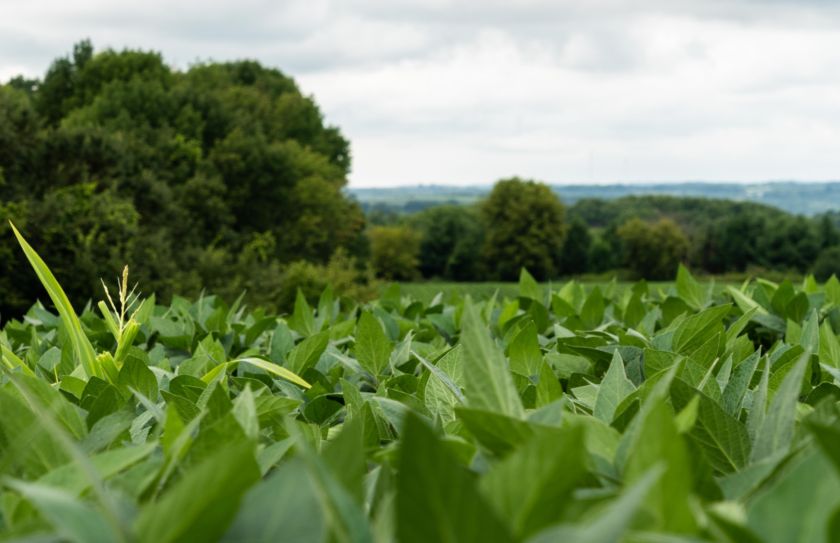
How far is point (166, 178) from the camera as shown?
34219mm

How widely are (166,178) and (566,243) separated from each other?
202 feet

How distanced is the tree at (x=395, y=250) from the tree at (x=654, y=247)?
2516cm

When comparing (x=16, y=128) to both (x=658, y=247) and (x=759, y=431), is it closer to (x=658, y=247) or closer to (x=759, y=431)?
(x=759, y=431)

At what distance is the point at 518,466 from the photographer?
688 millimetres

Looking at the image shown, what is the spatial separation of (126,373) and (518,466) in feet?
3.53

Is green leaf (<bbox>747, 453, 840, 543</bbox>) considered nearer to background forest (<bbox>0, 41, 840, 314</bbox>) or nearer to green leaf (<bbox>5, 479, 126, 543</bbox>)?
green leaf (<bbox>5, 479, 126, 543</bbox>)

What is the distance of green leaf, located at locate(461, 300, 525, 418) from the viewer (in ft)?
3.05

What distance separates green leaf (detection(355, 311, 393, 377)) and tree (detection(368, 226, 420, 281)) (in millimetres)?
80463

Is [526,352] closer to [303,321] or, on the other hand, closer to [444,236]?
[303,321]

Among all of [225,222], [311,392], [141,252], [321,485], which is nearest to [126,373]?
[311,392]

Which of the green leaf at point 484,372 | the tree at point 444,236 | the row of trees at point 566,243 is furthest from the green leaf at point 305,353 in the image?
the tree at point 444,236

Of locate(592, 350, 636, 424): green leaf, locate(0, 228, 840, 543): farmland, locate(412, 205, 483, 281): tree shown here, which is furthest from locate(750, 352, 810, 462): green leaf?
locate(412, 205, 483, 281): tree

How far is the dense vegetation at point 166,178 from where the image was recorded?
81.9 ft

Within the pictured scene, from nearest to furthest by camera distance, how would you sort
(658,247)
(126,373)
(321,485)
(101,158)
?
(321,485), (126,373), (101,158), (658,247)
